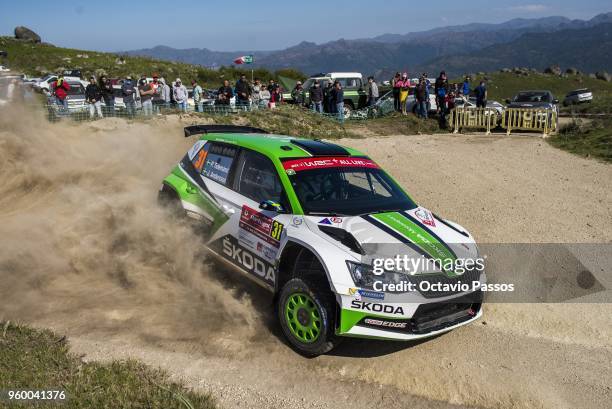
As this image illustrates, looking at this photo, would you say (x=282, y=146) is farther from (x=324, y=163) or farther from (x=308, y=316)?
(x=308, y=316)

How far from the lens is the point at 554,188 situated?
1140 centimetres

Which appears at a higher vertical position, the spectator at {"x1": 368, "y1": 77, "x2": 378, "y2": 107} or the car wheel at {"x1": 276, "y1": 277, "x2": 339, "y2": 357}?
the spectator at {"x1": 368, "y1": 77, "x2": 378, "y2": 107}

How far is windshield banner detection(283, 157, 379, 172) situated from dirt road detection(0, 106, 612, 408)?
1.71 m

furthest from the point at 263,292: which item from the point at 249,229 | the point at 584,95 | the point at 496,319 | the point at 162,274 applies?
the point at 584,95

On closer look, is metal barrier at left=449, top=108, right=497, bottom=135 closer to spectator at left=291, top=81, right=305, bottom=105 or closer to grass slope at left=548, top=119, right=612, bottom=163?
grass slope at left=548, top=119, right=612, bottom=163

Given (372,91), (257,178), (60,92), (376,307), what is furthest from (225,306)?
(372,91)

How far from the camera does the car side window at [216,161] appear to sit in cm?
658

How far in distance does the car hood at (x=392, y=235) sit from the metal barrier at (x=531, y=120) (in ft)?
49.4

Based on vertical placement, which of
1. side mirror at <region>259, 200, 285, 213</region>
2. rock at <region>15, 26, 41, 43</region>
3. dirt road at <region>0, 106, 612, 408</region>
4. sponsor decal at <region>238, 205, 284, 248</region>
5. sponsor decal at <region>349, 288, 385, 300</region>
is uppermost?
rock at <region>15, 26, 41, 43</region>

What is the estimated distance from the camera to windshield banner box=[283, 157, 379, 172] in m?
5.90

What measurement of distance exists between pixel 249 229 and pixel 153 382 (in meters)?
2.00

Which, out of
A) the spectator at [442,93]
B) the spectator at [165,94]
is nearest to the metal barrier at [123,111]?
the spectator at [165,94]

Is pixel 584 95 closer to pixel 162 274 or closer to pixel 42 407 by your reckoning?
pixel 162 274

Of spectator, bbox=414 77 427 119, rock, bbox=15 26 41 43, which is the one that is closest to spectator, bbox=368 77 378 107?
spectator, bbox=414 77 427 119
